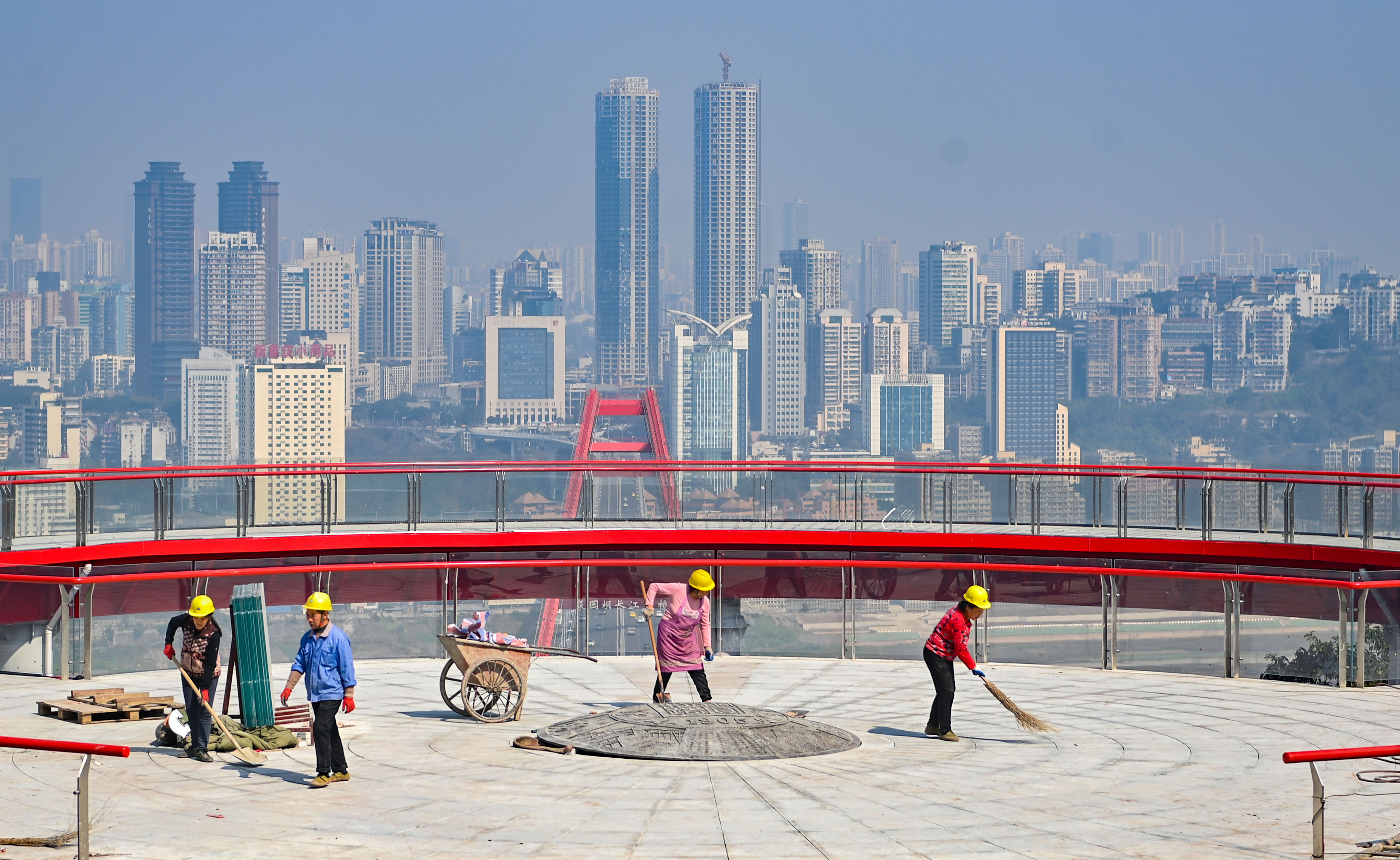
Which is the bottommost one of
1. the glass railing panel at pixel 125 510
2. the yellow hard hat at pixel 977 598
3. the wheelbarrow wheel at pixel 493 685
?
the wheelbarrow wheel at pixel 493 685

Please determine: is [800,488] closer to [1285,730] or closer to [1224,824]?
[1285,730]

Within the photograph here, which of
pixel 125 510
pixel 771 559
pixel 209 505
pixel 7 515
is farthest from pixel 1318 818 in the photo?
pixel 125 510

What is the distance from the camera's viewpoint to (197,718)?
13.0m

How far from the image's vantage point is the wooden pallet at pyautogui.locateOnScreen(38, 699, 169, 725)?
585 inches

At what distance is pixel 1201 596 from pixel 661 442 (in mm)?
75604

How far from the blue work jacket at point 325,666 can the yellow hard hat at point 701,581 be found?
12.4 feet

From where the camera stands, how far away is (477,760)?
13.1m

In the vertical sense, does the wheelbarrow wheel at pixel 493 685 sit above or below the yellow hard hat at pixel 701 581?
Result: below

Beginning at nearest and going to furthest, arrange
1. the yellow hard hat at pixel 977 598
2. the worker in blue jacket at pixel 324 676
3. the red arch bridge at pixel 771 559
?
the worker in blue jacket at pixel 324 676, the yellow hard hat at pixel 977 598, the red arch bridge at pixel 771 559

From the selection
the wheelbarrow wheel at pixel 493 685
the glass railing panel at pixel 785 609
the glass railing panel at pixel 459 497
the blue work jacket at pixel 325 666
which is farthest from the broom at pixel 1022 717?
the glass railing panel at pixel 459 497

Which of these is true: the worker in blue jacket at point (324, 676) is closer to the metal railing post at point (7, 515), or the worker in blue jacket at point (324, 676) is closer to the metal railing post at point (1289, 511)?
the metal railing post at point (7, 515)

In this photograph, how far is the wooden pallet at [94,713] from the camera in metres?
14.9

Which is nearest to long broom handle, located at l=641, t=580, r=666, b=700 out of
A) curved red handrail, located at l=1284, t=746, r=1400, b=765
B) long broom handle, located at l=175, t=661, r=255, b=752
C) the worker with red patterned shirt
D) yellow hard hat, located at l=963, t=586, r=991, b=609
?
the worker with red patterned shirt

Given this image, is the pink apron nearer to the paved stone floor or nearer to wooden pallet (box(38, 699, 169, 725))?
the paved stone floor
